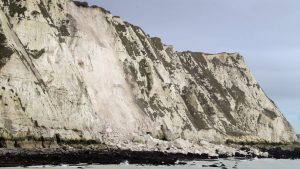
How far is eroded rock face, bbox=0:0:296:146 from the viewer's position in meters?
36.9

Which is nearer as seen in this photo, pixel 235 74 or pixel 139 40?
pixel 139 40

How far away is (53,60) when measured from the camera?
43.3 m

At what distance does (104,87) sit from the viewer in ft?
165

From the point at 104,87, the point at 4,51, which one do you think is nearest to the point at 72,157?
the point at 4,51

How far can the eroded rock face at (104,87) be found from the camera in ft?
121

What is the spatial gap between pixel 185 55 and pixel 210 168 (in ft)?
157

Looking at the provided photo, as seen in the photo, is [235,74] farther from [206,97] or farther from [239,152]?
[239,152]

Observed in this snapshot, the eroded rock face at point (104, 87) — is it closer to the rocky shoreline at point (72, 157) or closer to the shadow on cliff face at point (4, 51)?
the shadow on cliff face at point (4, 51)

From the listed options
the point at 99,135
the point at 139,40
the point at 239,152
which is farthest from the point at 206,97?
the point at 99,135

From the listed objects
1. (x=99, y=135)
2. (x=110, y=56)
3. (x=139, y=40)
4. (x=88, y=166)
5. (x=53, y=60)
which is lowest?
(x=88, y=166)

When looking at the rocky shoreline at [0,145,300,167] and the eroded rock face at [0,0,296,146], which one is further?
the eroded rock face at [0,0,296,146]

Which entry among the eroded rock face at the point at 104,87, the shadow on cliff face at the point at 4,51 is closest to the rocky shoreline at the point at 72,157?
the eroded rock face at the point at 104,87

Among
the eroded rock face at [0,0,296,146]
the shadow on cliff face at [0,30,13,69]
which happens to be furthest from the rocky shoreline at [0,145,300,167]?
the shadow on cliff face at [0,30,13,69]

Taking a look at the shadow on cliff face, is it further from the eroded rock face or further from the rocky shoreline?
the rocky shoreline
